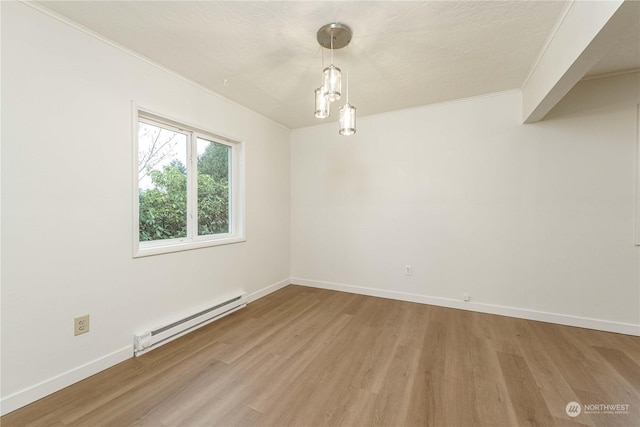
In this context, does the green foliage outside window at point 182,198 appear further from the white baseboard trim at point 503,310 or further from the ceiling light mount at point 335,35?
the white baseboard trim at point 503,310

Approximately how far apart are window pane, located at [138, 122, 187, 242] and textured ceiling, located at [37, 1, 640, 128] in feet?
2.11

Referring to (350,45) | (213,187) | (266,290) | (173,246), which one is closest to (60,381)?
(173,246)

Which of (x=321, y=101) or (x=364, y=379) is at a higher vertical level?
(x=321, y=101)

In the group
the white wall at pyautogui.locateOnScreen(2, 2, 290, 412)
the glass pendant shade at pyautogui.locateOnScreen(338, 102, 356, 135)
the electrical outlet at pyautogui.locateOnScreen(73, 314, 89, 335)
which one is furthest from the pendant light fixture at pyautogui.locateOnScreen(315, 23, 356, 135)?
the electrical outlet at pyautogui.locateOnScreen(73, 314, 89, 335)

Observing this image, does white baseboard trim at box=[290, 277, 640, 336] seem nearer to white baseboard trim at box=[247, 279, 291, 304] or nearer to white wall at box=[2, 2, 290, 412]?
white baseboard trim at box=[247, 279, 291, 304]

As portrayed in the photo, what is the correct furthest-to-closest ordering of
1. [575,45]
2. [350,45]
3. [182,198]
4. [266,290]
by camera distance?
[266,290]
[182,198]
[350,45]
[575,45]

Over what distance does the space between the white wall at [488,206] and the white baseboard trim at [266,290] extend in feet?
1.40

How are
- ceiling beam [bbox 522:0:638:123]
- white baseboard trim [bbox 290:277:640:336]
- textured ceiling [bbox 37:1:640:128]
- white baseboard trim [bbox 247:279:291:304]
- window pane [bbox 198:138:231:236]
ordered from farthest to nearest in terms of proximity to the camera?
white baseboard trim [bbox 247:279:291:304] → window pane [bbox 198:138:231:236] → white baseboard trim [bbox 290:277:640:336] → textured ceiling [bbox 37:1:640:128] → ceiling beam [bbox 522:0:638:123]

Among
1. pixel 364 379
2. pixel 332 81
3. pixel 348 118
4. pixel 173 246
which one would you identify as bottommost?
pixel 364 379

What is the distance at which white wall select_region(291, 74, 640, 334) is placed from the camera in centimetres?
248

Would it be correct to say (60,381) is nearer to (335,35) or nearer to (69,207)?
(69,207)

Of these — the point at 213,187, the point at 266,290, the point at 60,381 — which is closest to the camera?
the point at 60,381

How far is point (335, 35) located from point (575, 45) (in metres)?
1.53

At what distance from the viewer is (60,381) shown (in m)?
1.71
